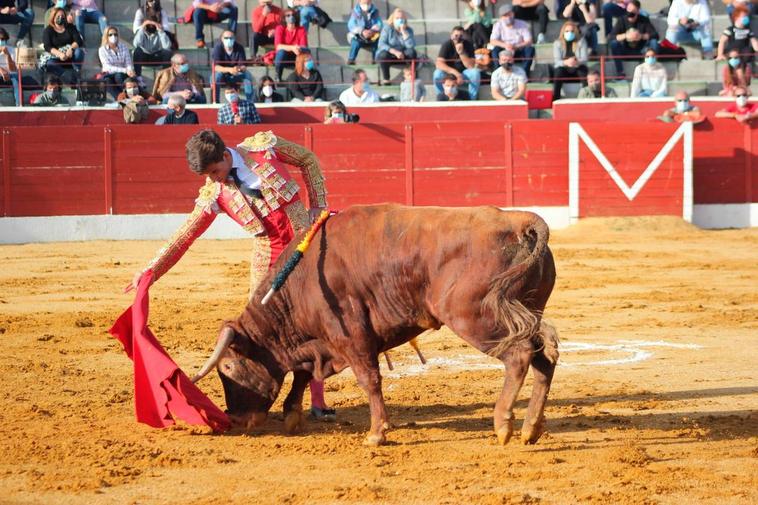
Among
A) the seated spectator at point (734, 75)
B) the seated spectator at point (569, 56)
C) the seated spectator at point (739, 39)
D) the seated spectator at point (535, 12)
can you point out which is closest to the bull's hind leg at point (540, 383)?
the seated spectator at point (569, 56)

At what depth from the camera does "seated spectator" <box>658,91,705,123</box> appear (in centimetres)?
1360

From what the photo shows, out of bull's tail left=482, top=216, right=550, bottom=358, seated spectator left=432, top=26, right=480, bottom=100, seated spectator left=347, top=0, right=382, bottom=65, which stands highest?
seated spectator left=347, top=0, right=382, bottom=65

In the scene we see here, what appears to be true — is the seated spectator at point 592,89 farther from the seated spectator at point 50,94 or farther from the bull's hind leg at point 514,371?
the bull's hind leg at point 514,371

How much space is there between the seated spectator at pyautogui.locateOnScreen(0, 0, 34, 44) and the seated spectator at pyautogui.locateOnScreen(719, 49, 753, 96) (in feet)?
27.3

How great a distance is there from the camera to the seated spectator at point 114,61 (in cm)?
1347

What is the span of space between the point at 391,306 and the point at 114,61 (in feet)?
32.5

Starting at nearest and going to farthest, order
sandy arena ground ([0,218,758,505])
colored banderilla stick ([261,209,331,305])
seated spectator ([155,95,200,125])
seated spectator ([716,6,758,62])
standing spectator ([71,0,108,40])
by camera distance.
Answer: sandy arena ground ([0,218,758,505])
colored banderilla stick ([261,209,331,305])
seated spectator ([155,95,200,125])
standing spectator ([71,0,108,40])
seated spectator ([716,6,758,62])

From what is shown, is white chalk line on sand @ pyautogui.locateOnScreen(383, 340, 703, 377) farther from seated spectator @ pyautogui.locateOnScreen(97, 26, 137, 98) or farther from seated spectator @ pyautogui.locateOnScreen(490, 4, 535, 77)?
seated spectator @ pyautogui.locateOnScreen(490, 4, 535, 77)

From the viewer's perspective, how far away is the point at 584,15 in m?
15.4

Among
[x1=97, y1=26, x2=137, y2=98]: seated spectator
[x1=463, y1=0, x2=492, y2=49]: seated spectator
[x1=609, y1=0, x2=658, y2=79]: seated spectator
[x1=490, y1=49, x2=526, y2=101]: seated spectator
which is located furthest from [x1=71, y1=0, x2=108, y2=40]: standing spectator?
[x1=609, y1=0, x2=658, y2=79]: seated spectator

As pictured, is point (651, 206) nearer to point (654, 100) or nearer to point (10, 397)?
point (654, 100)

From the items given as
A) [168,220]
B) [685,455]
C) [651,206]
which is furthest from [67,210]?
[685,455]

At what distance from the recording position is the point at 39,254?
11.5 m

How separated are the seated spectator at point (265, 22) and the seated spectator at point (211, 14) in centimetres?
35
